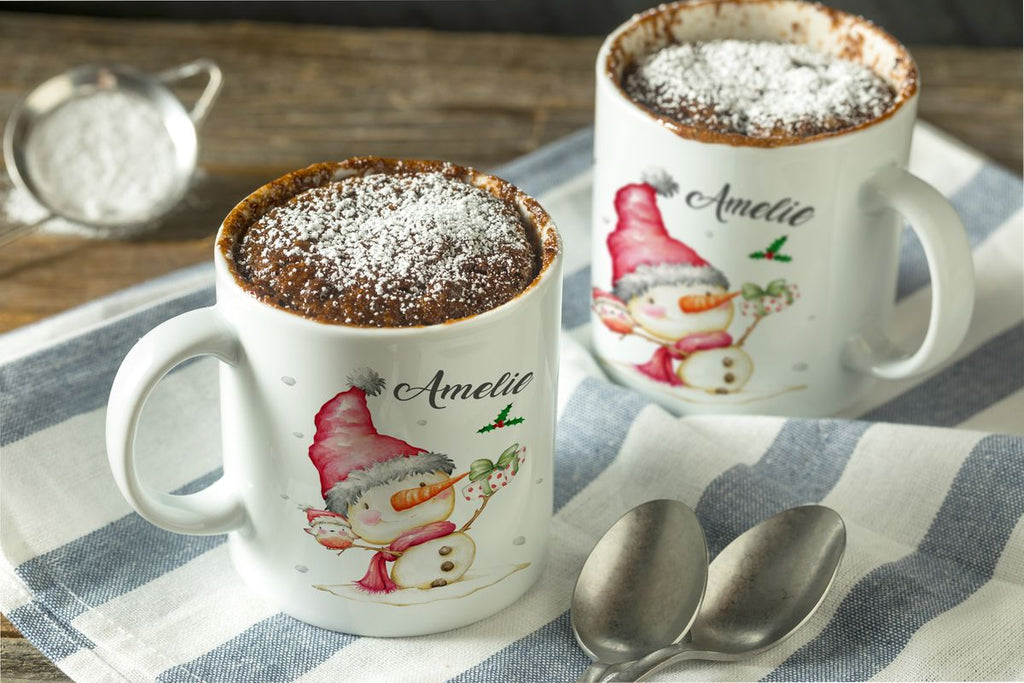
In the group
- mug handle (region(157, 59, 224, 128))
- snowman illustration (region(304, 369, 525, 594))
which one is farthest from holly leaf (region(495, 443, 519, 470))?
mug handle (region(157, 59, 224, 128))

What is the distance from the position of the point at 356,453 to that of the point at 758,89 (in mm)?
402

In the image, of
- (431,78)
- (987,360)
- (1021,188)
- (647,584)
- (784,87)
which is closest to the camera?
(647,584)

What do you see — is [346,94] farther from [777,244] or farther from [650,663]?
[650,663]

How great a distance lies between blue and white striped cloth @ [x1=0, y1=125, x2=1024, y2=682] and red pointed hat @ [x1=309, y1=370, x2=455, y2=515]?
0.38ft

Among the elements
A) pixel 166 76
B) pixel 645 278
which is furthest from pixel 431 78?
pixel 645 278

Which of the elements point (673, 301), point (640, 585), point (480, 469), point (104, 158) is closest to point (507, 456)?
point (480, 469)

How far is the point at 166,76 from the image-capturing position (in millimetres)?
1235

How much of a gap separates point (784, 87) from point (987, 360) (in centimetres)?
29

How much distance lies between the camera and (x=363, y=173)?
0.74m

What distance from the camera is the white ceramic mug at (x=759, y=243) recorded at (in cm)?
82

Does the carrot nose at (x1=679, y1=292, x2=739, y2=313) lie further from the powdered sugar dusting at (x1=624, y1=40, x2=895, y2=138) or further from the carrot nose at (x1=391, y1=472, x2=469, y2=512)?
the carrot nose at (x1=391, y1=472, x2=469, y2=512)

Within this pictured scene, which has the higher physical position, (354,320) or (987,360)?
(354,320)

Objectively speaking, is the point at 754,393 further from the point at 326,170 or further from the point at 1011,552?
the point at 326,170

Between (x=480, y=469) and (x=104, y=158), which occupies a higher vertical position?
(x=480, y=469)
